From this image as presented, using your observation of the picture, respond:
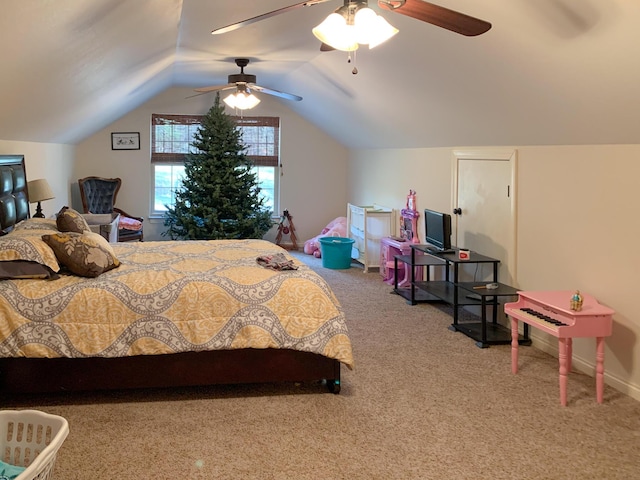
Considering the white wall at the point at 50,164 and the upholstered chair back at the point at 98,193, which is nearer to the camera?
the white wall at the point at 50,164

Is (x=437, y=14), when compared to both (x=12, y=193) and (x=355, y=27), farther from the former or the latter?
(x=12, y=193)

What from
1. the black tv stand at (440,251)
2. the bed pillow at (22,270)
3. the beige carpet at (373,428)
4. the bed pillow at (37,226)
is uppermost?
the bed pillow at (37,226)

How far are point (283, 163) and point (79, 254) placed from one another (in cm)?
583

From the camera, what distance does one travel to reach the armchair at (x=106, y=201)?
25.6 ft

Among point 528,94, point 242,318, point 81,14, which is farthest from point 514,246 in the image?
point 81,14

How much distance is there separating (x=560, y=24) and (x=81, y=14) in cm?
249

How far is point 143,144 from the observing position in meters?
8.81

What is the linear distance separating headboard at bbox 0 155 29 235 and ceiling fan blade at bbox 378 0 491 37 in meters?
3.06

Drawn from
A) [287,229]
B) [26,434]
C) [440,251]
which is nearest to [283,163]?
[287,229]

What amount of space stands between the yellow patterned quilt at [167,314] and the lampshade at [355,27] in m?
1.45

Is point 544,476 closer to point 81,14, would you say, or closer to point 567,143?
point 567,143

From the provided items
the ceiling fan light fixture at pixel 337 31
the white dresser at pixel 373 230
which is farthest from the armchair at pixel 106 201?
the ceiling fan light fixture at pixel 337 31

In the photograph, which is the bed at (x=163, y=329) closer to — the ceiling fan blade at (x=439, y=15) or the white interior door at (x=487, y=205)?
the ceiling fan blade at (x=439, y=15)

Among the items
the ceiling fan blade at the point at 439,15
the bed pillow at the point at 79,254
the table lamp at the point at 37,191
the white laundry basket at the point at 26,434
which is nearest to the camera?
the white laundry basket at the point at 26,434
